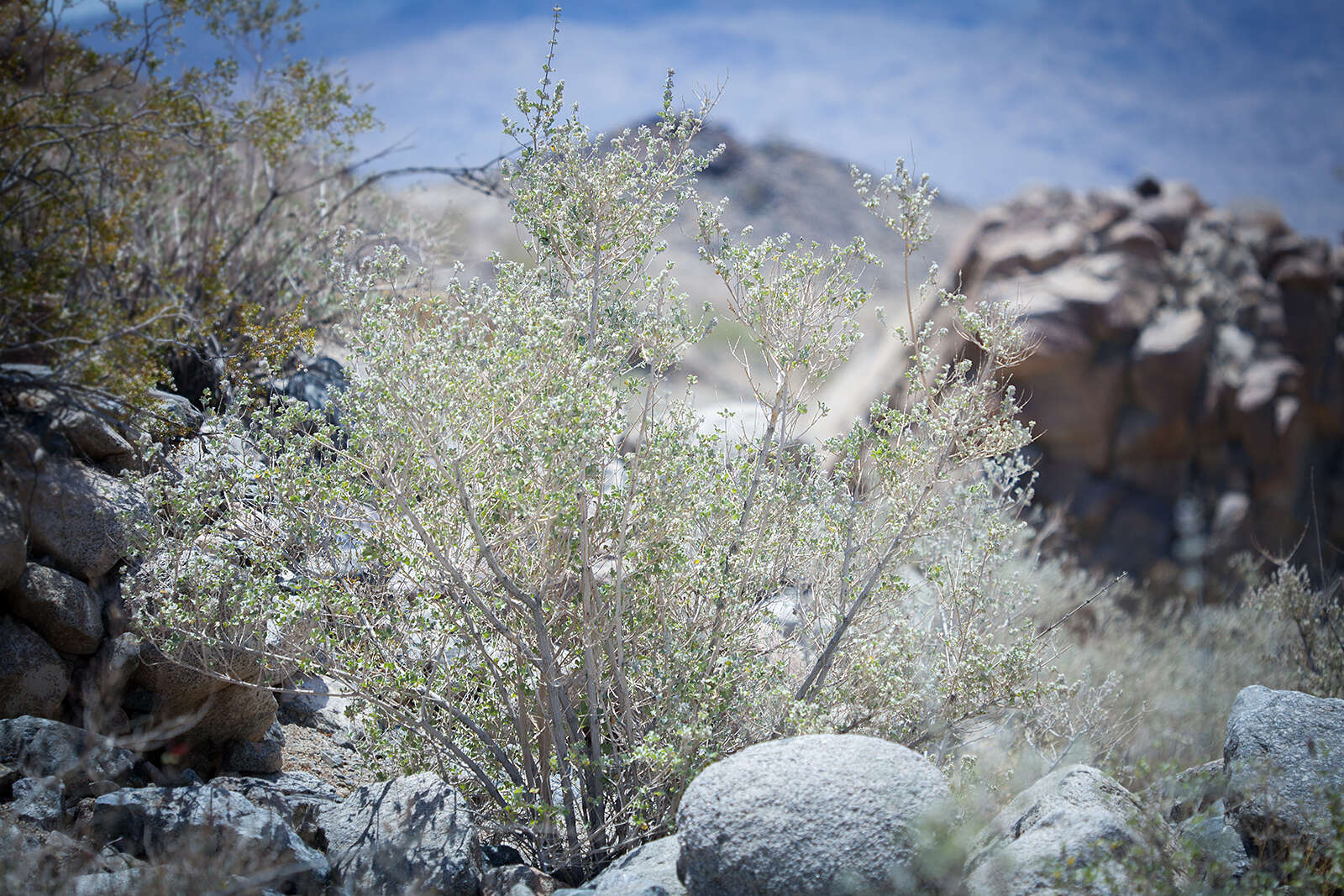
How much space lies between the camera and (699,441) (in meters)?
5.16

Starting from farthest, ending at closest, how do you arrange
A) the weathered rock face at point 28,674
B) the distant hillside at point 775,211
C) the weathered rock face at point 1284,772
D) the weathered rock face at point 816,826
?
1. the distant hillside at point 775,211
2. the weathered rock face at point 28,674
3. the weathered rock face at point 1284,772
4. the weathered rock face at point 816,826

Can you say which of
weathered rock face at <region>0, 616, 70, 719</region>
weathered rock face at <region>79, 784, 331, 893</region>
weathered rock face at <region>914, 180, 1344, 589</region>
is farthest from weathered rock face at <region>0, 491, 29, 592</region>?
weathered rock face at <region>914, 180, 1344, 589</region>

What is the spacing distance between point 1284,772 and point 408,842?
14.0 feet

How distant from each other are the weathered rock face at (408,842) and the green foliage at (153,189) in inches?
115

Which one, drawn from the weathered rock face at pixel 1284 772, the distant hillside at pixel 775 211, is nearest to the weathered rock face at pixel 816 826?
the weathered rock face at pixel 1284 772

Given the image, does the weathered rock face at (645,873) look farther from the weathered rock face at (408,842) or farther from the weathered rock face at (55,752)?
the weathered rock face at (55,752)

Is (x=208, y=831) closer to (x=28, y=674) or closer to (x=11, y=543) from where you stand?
(x=28, y=674)

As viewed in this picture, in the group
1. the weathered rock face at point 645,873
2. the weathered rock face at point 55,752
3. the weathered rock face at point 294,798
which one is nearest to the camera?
the weathered rock face at point 645,873

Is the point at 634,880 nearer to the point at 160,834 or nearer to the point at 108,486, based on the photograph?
the point at 160,834

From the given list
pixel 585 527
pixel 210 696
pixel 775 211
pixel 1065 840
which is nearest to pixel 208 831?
pixel 210 696

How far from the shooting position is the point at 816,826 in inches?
153

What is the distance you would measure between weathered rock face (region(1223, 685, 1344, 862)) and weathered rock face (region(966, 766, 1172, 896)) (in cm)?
43

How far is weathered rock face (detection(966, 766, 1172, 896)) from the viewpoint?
155 inches

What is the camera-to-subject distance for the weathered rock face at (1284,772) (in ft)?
14.4
